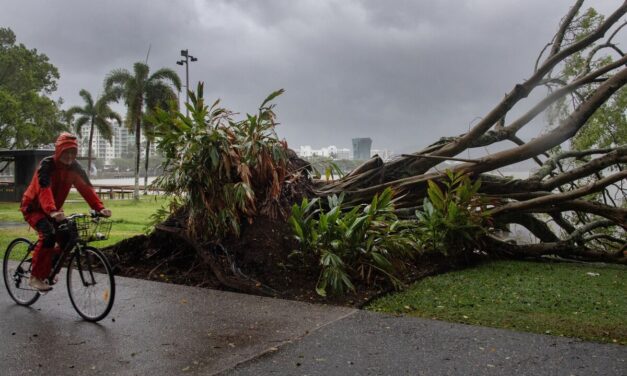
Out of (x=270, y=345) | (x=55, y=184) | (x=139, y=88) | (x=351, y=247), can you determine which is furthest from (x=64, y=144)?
(x=139, y=88)

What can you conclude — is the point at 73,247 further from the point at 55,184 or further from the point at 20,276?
the point at 20,276

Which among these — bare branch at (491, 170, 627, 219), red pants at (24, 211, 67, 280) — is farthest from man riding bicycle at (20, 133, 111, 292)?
bare branch at (491, 170, 627, 219)

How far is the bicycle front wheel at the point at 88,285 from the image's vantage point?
4.78 meters

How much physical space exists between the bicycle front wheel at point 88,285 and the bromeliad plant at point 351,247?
2.13 meters

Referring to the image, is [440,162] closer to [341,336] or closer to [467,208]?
[467,208]

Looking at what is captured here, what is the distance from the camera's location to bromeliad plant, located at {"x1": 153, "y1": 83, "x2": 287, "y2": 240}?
661cm

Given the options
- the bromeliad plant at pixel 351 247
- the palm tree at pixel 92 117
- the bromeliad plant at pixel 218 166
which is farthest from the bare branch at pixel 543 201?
the palm tree at pixel 92 117

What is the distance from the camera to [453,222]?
7.07 m

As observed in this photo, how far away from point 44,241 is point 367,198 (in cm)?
485

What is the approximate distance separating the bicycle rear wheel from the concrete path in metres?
0.17

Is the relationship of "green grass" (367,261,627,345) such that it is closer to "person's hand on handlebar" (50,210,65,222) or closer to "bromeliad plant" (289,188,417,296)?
"bromeliad plant" (289,188,417,296)

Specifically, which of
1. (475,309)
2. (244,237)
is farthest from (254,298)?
(475,309)

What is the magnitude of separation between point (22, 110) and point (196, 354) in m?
34.0

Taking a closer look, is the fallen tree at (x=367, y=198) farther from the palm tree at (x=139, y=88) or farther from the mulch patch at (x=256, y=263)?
the palm tree at (x=139, y=88)
